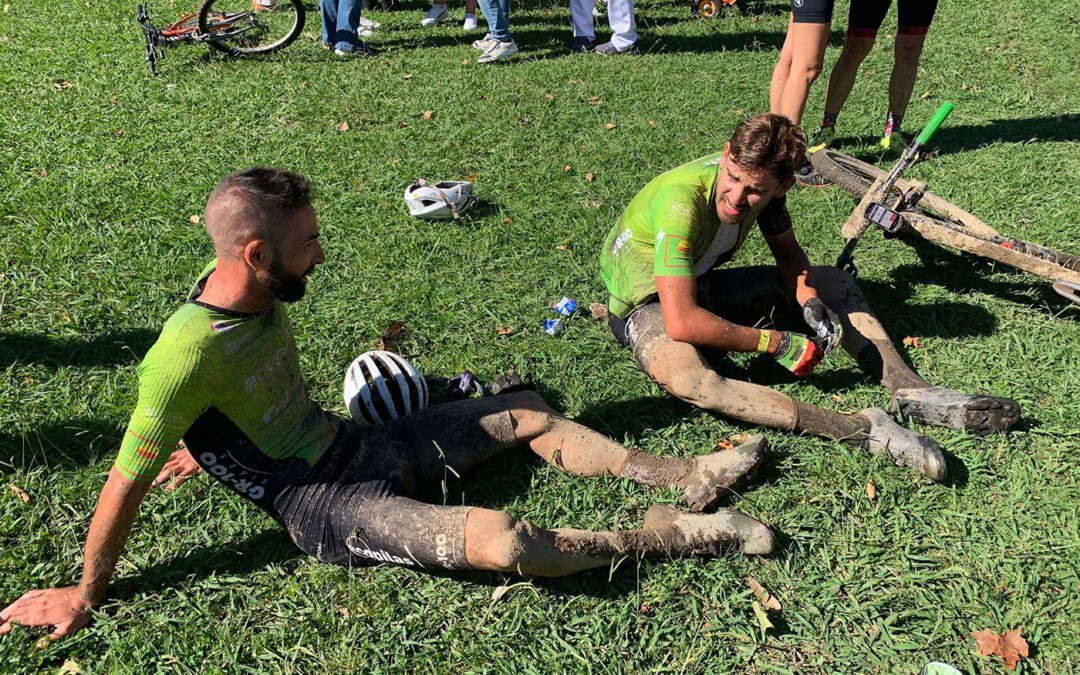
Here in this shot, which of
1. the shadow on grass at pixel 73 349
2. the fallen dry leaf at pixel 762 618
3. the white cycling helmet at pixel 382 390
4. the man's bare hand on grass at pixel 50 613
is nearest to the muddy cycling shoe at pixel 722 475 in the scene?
the fallen dry leaf at pixel 762 618

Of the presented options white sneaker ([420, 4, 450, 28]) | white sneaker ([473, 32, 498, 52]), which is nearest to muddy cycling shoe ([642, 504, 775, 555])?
white sneaker ([473, 32, 498, 52])

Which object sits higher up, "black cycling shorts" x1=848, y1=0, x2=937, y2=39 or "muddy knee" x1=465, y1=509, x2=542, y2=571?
"black cycling shorts" x1=848, y1=0, x2=937, y2=39

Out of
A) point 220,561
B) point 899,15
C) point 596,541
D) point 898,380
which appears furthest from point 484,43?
point 596,541

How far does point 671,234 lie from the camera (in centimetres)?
355

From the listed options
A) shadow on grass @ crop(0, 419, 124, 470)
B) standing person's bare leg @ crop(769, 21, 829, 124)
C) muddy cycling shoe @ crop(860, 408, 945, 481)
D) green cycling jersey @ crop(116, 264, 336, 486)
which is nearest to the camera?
green cycling jersey @ crop(116, 264, 336, 486)

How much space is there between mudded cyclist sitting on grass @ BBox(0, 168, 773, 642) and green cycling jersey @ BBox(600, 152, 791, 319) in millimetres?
944

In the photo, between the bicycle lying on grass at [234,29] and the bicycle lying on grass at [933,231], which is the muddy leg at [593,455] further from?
the bicycle lying on grass at [234,29]

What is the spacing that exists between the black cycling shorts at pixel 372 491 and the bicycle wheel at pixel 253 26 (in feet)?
23.1

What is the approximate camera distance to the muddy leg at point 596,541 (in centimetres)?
279

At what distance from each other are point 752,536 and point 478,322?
2.28 metres

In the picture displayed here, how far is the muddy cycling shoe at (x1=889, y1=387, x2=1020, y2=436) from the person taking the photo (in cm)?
365

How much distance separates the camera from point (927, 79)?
26.2ft

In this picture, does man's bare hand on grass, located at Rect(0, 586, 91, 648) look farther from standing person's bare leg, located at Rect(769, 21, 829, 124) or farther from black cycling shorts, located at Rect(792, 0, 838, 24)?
black cycling shorts, located at Rect(792, 0, 838, 24)

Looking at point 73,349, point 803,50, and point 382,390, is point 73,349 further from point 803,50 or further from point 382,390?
point 803,50
